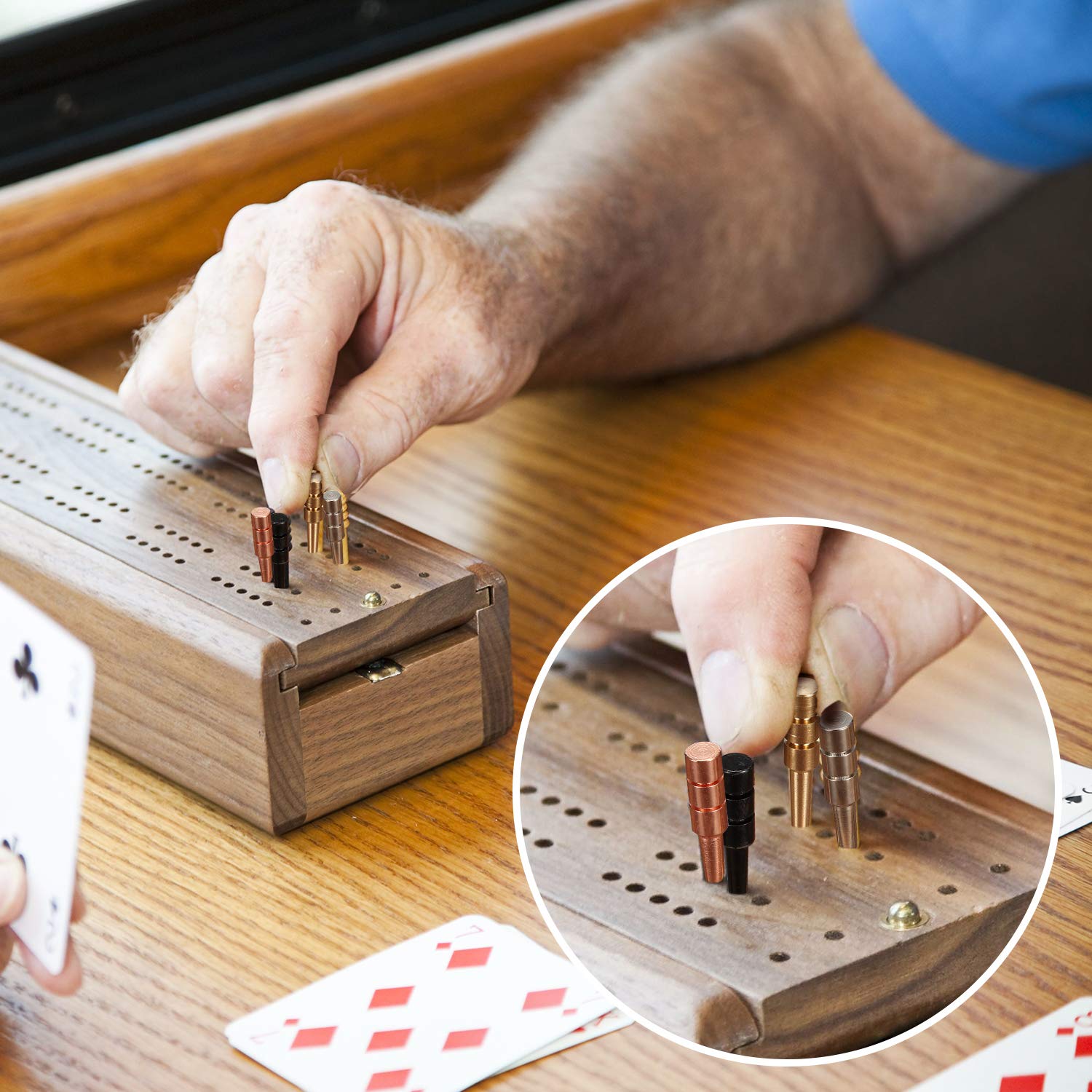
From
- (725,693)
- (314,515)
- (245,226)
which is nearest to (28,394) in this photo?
(245,226)

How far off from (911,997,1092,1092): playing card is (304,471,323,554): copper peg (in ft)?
1.42

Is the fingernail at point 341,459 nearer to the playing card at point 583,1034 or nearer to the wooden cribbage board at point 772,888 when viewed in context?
the wooden cribbage board at point 772,888

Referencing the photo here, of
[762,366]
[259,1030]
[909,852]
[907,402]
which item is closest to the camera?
[259,1030]

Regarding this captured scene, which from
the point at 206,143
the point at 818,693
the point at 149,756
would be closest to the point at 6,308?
the point at 206,143

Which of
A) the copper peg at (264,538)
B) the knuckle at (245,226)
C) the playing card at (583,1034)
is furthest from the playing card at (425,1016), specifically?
the knuckle at (245,226)

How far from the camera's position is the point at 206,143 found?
4.85ft

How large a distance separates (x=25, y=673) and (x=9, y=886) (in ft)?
0.29

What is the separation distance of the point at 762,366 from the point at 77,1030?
95 cm

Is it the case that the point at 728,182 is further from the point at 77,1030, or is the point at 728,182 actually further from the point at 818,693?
the point at 77,1030

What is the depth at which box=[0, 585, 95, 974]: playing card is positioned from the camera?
62cm

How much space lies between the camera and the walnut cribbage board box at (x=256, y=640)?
795mm

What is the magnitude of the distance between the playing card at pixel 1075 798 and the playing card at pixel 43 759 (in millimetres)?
481

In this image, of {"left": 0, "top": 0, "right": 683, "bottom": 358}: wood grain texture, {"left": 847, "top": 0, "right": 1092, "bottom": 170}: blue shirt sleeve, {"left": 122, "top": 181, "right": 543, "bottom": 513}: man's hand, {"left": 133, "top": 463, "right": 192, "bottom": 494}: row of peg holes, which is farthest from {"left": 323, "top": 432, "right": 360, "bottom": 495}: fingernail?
{"left": 847, "top": 0, "right": 1092, "bottom": 170}: blue shirt sleeve

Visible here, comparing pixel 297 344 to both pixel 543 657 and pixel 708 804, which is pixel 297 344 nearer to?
pixel 543 657
